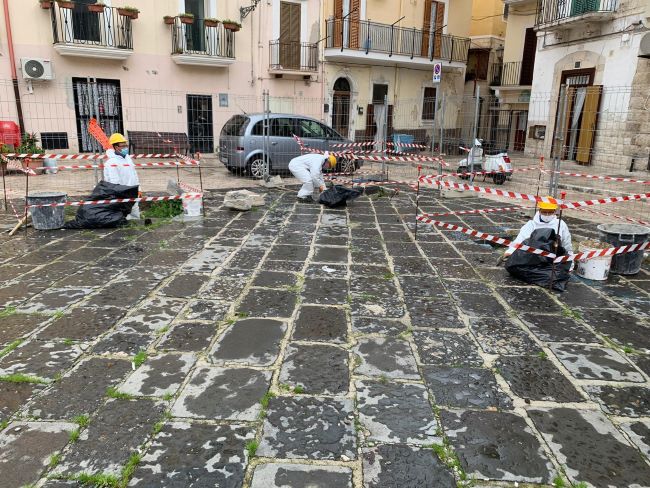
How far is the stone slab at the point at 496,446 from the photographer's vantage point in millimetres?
2469

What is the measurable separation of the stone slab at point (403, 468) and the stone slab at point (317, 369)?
0.58m

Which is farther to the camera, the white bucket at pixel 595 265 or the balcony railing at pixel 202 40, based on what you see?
the balcony railing at pixel 202 40

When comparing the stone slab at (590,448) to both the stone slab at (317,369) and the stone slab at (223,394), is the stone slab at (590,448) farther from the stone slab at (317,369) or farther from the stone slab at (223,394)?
the stone slab at (223,394)

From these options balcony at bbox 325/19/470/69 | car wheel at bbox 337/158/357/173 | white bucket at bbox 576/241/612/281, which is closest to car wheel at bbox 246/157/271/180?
car wheel at bbox 337/158/357/173

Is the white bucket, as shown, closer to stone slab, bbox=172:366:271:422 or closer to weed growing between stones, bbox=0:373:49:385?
stone slab, bbox=172:366:271:422

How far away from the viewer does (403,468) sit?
8.14 ft

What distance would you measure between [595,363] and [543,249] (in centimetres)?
181

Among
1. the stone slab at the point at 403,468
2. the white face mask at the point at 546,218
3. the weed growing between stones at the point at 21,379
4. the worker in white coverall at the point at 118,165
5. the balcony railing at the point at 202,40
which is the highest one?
the balcony railing at the point at 202,40

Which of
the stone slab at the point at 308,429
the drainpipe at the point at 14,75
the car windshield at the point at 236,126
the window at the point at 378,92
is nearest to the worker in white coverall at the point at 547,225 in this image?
the stone slab at the point at 308,429

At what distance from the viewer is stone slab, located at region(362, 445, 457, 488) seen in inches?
94.0

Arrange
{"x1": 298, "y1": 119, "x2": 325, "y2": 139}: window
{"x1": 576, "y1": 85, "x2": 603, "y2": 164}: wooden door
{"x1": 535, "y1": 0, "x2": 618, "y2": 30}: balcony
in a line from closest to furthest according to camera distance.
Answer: {"x1": 298, "y1": 119, "x2": 325, "y2": 139}: window → {"x1": 576, "y1": 85, "x2": 603, "y2": 164}: wooden door → {"x1": 535, "y1": 0, "x2": 618, "y2": 30}: balcony

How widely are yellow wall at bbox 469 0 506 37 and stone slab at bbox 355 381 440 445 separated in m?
24.3

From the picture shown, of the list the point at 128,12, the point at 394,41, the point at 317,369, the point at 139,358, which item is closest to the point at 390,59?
the point at 394,41

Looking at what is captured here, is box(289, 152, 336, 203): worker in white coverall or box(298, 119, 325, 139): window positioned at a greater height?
box(298, 119, 325, 139): window
